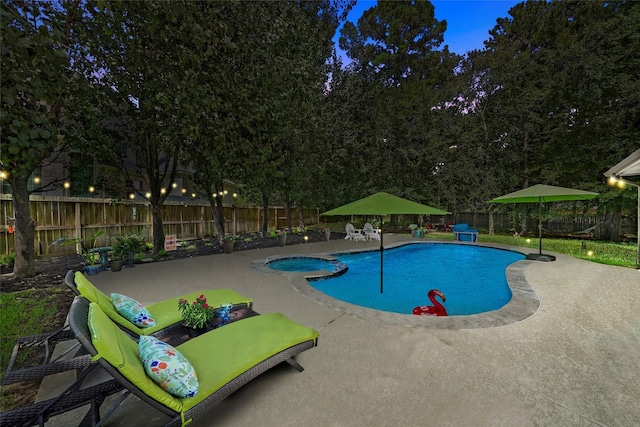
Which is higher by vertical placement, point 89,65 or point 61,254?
point 89,65

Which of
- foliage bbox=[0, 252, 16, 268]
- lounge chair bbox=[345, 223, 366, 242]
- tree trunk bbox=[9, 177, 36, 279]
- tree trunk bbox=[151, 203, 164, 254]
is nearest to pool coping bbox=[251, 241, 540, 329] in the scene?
tree trunk bbox=[151, 203, 164, 254]

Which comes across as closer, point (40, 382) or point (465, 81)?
point (40, 382)

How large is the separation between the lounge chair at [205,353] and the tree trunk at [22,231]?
21.6 feet

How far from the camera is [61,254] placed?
9531 millimetres

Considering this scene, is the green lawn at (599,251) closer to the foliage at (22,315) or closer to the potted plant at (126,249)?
the foliage at (22,315)

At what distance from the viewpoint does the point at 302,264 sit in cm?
983

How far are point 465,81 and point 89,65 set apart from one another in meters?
19.8

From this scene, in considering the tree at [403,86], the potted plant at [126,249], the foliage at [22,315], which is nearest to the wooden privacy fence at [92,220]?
the potted plant at [126,249]

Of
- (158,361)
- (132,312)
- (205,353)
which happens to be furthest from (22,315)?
(158,361)

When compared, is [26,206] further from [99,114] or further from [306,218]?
[306,218]

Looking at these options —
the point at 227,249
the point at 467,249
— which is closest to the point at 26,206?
the point at 227,249

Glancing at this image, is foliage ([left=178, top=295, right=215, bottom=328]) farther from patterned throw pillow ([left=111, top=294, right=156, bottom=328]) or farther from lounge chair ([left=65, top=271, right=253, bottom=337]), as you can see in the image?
patterned throw pillow ([left=111, top=294, right=156, bottom=328])

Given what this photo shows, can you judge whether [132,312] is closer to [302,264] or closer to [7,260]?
[302,264]

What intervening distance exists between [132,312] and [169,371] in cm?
163
